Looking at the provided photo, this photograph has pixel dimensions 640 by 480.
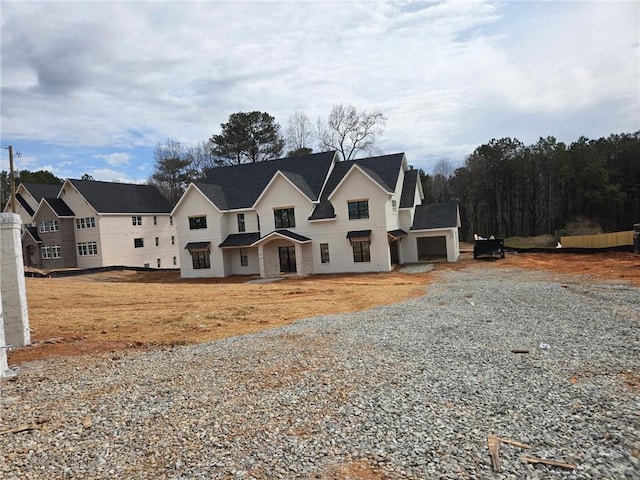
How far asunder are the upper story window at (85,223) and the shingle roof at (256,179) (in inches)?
554

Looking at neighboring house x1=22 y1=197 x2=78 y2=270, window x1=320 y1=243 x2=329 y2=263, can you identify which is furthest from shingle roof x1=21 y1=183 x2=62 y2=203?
window x1=320 y1=243 x2=329 y2=263

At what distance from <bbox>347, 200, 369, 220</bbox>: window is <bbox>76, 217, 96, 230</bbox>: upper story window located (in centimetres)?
2737

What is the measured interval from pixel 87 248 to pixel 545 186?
54169mm

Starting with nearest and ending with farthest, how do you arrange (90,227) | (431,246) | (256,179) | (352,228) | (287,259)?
1. (352,228)
2. (287,259)
3. (256,179)
4. (431,246)
5. (90,227)

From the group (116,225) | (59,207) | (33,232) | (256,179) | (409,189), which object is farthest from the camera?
(33,232)

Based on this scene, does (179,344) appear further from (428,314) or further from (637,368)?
(637,368)

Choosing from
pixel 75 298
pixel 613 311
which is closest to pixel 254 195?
pixel 75 298

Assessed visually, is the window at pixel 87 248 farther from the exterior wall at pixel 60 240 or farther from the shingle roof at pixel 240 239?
the shingle roof at pixel 240 239

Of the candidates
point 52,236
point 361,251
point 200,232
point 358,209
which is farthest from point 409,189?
point 52,236

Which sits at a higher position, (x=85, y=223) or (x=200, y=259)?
(x=85, y=223)

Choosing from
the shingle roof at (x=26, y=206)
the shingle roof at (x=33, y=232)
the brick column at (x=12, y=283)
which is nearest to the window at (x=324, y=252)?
the brick column at (x=12, y=283)

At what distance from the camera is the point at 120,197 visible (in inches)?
1757

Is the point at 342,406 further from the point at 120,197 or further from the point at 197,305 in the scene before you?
the point at 120,197

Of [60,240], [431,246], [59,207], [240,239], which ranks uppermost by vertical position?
[59,207]
